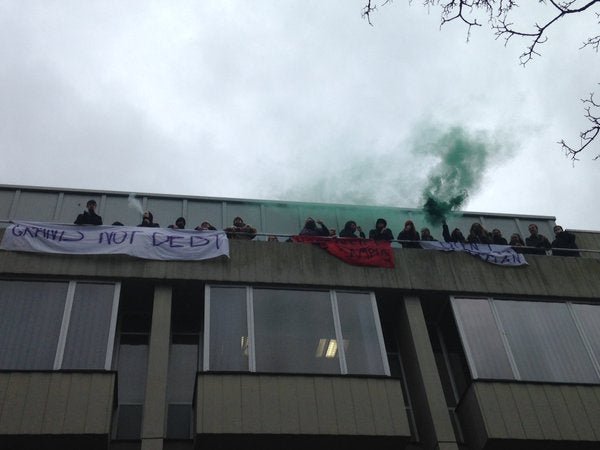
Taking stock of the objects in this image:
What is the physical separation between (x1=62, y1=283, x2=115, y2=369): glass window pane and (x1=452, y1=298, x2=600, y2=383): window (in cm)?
724

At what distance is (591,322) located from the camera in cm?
1573

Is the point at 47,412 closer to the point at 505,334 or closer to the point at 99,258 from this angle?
the point at 99,258

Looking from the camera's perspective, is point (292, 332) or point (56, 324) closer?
point (56, 324)

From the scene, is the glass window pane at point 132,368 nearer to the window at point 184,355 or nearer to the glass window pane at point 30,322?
the window at point 184,355

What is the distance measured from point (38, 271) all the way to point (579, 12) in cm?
1089

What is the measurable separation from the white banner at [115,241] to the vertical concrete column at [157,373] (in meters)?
0.91

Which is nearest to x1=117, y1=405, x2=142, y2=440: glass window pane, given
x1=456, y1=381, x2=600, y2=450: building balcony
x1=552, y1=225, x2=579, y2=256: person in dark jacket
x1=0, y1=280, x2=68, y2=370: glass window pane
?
x1=0, y1=280, x2=68, y2=370: glass window pane

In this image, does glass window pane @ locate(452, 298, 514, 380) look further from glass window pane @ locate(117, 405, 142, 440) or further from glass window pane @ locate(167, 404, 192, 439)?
glass window pane @ locate(117, 405, 142, 440)

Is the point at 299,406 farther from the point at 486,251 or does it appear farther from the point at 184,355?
the point at 486,251

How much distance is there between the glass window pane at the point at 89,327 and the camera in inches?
516

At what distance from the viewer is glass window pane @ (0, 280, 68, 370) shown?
12930mm

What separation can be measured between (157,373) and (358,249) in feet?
17.4

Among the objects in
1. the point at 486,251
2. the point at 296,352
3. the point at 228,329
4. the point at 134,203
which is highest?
the point at 134,203

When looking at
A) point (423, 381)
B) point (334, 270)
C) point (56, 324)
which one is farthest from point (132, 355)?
point (423, 381)
